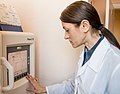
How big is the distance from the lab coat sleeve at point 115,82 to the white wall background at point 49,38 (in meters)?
0.62

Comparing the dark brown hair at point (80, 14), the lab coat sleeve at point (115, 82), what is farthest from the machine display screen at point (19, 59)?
the lab coat sleeve at point (115, 82)

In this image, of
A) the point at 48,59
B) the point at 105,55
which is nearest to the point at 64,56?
the point at 48,59

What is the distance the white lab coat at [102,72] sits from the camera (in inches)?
40.0

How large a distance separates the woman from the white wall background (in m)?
0.44

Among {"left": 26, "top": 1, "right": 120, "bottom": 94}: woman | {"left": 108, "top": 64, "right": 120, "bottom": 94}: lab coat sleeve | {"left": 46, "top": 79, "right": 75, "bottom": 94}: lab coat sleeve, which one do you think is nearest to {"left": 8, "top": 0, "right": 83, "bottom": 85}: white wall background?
{"left": 46, "top": 79, "right": 75, "bottom": 94}: lab coat sleeve

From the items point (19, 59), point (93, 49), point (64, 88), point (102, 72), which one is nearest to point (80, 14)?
point (93, 49)

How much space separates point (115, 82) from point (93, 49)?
0.23m

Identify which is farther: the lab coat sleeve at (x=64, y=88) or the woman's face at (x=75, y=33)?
the lab coat sleeve at (x=64, y=88)

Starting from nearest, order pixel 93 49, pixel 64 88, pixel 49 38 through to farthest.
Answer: pixel 93 49
pixel 64 88
pixel 49 38

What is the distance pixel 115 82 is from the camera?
3.31ft

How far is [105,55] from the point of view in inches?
41.5

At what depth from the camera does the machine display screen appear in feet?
3.55

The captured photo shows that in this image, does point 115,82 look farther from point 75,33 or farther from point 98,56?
point 75,33

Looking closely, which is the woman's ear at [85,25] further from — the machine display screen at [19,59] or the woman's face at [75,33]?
the machine display screen at [19,59]
